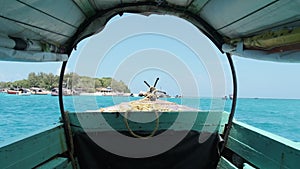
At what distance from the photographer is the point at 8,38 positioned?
128 centimetres

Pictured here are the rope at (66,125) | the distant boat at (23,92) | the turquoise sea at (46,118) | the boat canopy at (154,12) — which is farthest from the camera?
the distant boat at (23,92)

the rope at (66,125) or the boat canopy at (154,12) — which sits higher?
the boat canopy at (154,12)

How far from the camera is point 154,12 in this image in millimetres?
1927

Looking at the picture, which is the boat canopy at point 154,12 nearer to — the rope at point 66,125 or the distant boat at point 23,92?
the rope at point 66,125

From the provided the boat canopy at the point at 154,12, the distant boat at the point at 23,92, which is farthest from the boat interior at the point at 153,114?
the distant boat at the point at 23,92

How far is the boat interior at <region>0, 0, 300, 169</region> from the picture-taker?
4.10 feet

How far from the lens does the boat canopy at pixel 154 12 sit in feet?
3.78

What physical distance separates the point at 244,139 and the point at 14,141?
1.91 meters

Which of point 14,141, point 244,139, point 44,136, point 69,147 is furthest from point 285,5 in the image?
point 69,147

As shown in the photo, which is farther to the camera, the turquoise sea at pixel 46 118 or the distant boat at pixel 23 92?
the distant boat at pixel 23 92

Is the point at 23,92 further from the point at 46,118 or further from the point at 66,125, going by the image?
the point at 66,125

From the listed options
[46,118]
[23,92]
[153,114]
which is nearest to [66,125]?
[153,114]

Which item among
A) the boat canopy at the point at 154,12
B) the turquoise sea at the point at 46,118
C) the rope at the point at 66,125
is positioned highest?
the boat canopy at the point at 154,12

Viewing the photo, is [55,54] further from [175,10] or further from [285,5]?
[285,5]
